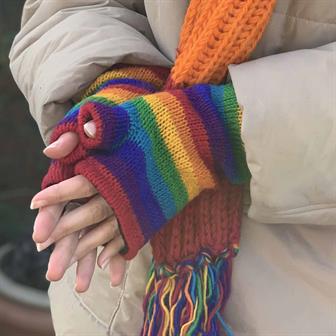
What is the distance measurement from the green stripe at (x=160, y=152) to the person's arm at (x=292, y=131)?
3.4 inches

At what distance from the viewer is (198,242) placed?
0.84 metres

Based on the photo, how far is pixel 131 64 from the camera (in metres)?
0.94

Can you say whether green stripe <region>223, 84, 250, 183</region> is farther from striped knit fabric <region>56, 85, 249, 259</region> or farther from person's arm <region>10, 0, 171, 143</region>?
person's arm <region>10, 0, 171, 143</region>

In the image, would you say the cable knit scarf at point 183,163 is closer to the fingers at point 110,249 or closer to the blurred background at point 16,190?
the fingers at point 110,249

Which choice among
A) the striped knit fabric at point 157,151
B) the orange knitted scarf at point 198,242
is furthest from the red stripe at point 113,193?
the orange knitted scarf at point 198,242

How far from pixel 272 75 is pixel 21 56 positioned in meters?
0.47

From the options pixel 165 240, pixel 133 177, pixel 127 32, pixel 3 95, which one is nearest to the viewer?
pixel 133 177

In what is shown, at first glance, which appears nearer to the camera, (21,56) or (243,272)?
(243,272)

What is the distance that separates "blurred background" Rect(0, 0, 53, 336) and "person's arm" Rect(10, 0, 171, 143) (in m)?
0.89

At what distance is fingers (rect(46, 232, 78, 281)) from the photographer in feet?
2.34

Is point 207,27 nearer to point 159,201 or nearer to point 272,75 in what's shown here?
point 272,75

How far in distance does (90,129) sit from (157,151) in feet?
0.28

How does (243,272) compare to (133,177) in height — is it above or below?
below

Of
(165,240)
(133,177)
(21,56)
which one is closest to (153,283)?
(165,240)
